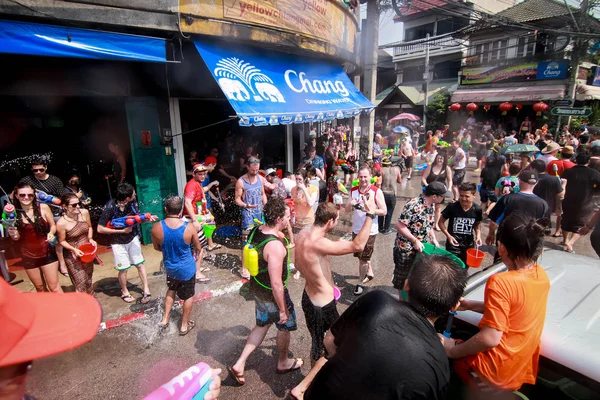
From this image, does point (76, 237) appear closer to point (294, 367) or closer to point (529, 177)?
point (294, 367)

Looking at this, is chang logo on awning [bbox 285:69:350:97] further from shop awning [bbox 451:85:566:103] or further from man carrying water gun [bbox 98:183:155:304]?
shop awning [bbox 451:85:566:103]

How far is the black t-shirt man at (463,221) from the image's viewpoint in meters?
4.18

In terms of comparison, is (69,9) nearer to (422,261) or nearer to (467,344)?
(422,261)

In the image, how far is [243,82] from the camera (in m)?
6.13

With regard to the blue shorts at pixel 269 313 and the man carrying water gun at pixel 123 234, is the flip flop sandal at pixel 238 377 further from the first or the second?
the man carrying water gun at pixel 123 234

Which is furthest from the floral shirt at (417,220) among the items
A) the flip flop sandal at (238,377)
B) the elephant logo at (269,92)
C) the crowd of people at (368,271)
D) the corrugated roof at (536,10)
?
the corrugated roof at (536,10)

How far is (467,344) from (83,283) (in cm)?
434

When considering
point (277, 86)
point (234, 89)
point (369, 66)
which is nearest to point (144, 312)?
point (234, 89)

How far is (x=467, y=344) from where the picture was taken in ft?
6.74

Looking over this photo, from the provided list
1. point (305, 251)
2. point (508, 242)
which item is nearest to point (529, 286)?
point (508, 242)

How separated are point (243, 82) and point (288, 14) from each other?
1.86m

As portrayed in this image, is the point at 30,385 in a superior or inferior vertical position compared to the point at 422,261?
inferior

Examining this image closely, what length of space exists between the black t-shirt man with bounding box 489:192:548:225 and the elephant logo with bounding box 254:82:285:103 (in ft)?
13.7

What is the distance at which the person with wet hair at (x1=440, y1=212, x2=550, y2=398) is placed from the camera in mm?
1929
